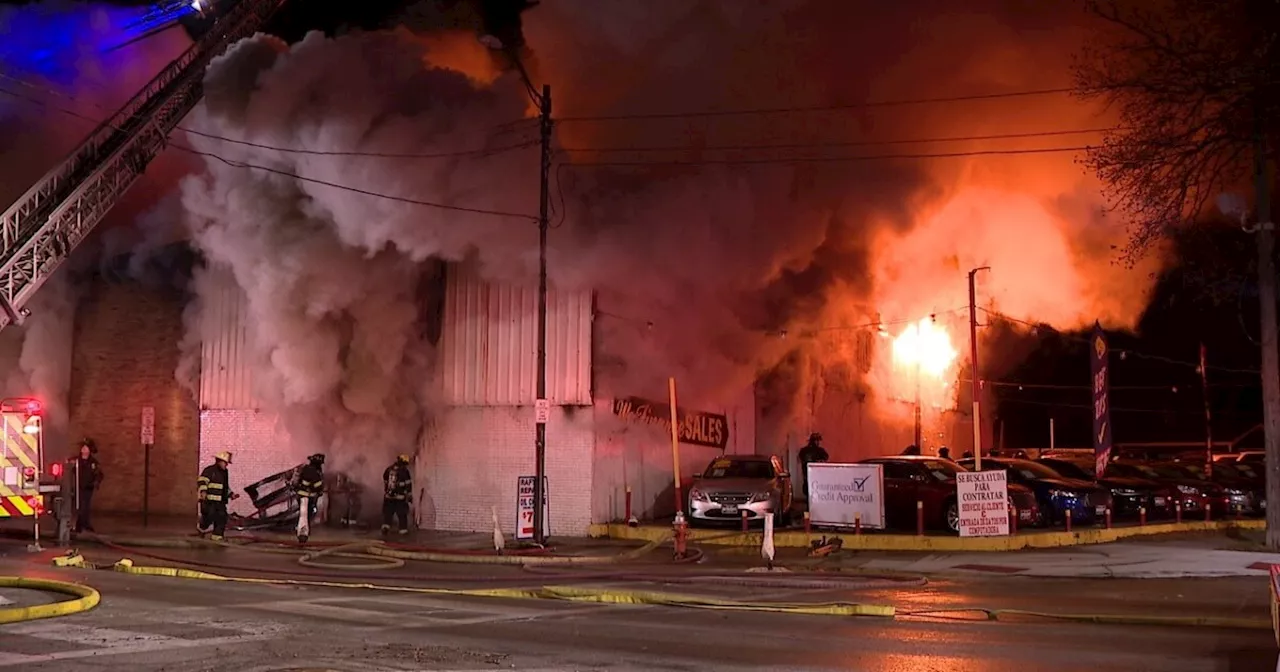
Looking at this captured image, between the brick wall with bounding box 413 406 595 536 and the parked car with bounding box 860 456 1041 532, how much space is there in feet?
16.3

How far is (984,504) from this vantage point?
15281 millimetres

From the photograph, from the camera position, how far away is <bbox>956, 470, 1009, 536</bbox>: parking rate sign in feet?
50.1

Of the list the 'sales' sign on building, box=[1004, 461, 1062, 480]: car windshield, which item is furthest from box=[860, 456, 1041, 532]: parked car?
the 'sales' sign on building

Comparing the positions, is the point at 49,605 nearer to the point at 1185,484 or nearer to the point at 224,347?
the point at 224,347

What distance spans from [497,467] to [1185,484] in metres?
13.4

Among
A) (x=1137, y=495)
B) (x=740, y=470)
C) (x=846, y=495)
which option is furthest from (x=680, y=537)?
(x=1137, y=495)

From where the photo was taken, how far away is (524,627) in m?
8.47

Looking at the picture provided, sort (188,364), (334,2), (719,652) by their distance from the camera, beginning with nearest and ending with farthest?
(719,652) → (188,364) → (334,2)

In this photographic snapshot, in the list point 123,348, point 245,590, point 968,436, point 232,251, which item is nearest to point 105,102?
point 123,348

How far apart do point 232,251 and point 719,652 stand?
14199 millimetres

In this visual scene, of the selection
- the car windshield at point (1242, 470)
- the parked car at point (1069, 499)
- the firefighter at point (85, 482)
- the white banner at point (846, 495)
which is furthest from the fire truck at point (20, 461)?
the car windshield at point (1242, 470)

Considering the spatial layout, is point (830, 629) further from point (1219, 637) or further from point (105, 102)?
point (105, 102)

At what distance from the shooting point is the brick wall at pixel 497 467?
17594 millimetres

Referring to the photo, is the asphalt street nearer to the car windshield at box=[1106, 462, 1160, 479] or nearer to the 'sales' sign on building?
the 'sales' sign on building
